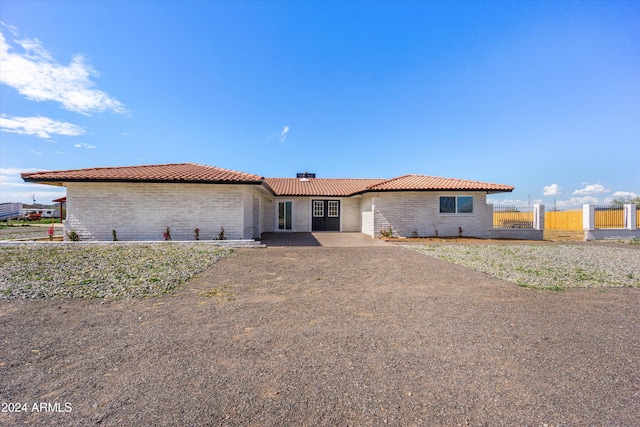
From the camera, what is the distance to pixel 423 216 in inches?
641

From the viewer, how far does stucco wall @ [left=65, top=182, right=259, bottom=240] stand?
1291 cm

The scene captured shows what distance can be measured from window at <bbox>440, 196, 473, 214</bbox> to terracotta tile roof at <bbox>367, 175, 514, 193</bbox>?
0.76 m

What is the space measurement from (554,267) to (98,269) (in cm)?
1272

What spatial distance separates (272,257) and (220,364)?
692cm

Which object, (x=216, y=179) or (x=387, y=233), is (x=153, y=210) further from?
(x=387, y=233)

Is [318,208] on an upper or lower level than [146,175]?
lower

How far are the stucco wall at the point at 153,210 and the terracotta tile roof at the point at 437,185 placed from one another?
7990 millimetres

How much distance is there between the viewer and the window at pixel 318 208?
68.2ft

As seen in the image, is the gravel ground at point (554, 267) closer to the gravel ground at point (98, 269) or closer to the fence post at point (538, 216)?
the fence post at point (538, 216)

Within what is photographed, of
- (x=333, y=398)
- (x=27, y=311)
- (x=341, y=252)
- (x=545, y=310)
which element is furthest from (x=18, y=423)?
(x=341, y=252)

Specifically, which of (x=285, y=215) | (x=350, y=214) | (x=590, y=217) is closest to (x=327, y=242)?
(x=350, y=214)

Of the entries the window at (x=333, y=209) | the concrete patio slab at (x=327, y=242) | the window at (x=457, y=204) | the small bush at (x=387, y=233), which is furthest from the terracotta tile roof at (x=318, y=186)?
the window at (x=457, y=204)

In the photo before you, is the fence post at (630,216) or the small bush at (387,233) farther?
the fence post at (630,216)

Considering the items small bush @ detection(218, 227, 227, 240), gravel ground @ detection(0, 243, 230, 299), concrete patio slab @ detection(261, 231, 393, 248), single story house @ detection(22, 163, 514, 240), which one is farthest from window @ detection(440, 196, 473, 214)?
gravel ground @ detection(0, 243, 230, 299)
